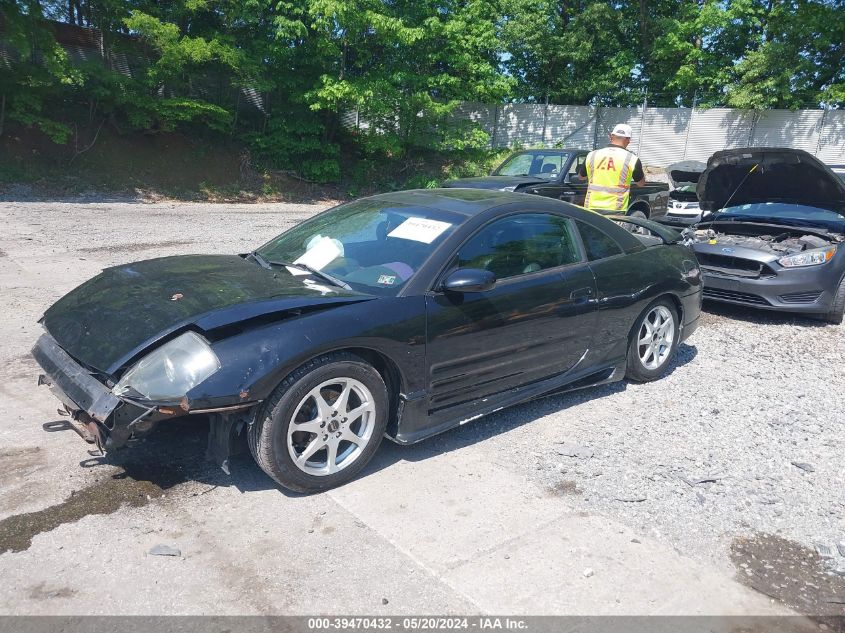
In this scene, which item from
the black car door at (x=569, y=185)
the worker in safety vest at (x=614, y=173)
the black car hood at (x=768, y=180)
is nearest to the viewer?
the black car hood at (x=768, y=180)

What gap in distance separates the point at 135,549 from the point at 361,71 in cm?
2009

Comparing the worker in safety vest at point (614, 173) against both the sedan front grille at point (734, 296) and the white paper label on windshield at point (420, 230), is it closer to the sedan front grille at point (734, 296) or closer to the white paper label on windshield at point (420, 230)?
the sedan front grille at point (734, 296)

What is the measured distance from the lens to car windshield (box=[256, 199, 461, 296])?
3.95 m

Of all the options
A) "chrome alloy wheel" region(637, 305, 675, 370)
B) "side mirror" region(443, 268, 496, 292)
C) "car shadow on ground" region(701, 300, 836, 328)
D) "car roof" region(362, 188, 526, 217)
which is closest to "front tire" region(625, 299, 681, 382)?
"chrome alloy wheel" region(637, 305, 675, 370)

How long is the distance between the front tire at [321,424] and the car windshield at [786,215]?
6.20 metres

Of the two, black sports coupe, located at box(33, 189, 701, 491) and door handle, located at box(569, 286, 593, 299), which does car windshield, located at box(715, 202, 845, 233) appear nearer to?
black sports coupe, located at box(33, 189, 701, 491)

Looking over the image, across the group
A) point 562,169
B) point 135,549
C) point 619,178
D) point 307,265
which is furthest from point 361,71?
point 135,549

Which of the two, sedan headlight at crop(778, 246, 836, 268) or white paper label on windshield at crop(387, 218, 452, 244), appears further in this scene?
sedan headlight at crop(778, 246, 836, 268)

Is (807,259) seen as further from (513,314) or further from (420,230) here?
(420,230)

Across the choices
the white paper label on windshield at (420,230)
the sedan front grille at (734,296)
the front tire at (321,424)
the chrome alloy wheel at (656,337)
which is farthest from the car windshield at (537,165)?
the front tire at (321,424)

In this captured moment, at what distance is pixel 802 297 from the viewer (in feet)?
23.5

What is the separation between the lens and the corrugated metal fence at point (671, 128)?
2744 cm

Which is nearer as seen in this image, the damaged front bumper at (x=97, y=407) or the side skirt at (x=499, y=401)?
the damaged front bumper at (x=97, y=407)

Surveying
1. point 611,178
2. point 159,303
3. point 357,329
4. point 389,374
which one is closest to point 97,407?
point 159,303
